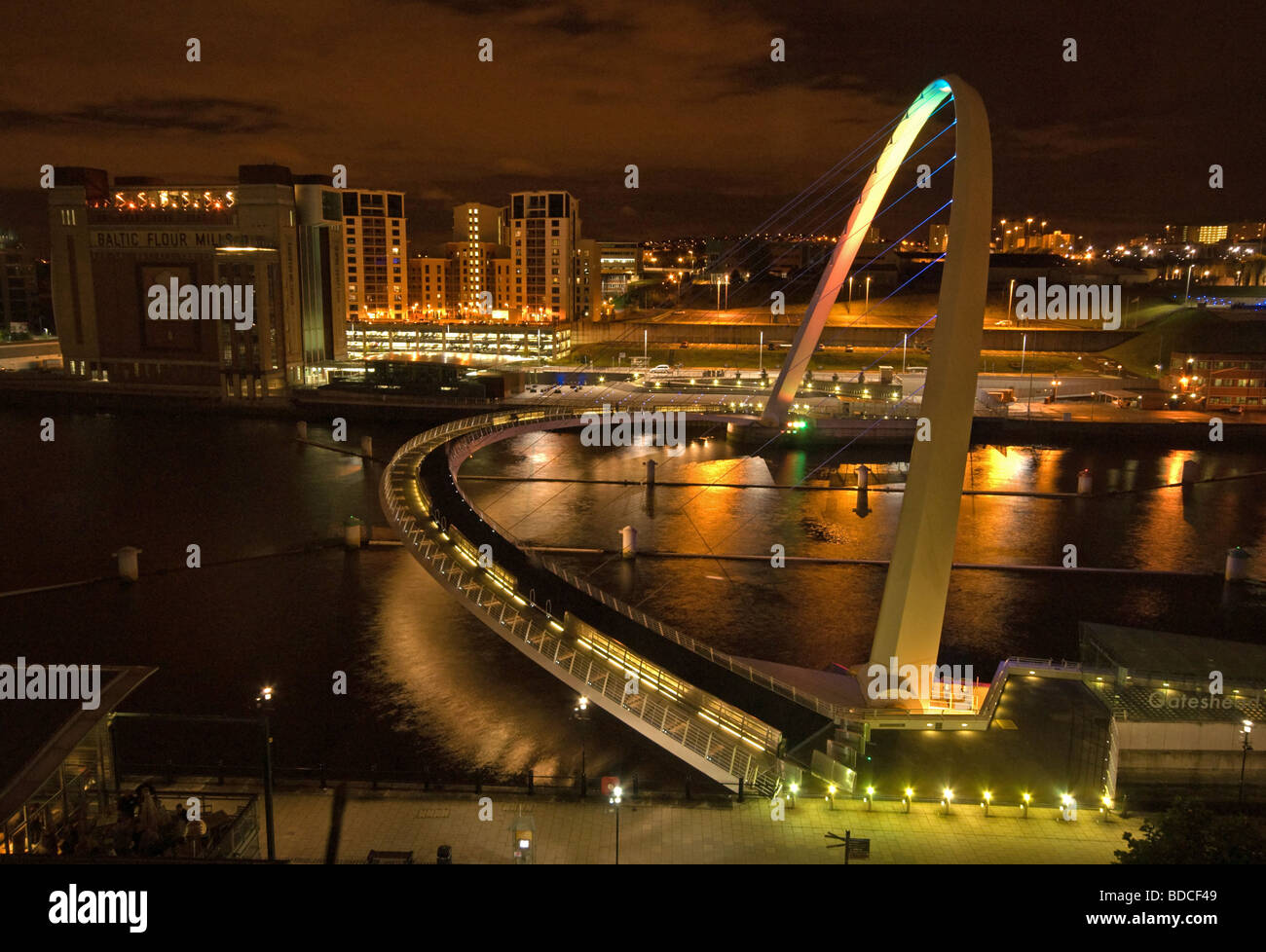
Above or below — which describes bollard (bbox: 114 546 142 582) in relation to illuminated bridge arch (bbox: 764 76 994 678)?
below

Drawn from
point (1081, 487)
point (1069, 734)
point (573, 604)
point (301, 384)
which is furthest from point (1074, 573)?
point (301, 384)

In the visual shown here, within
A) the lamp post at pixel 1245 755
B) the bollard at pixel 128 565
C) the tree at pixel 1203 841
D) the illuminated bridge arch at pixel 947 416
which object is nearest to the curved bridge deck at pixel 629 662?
the illuminated bridge arch at pixel 947 416

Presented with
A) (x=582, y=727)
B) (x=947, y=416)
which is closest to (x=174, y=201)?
(x=582, y=727)

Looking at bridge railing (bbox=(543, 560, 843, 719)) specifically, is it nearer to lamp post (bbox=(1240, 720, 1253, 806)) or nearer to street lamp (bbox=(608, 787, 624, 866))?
street lamp (bbox=(608, 787, 624, 866))

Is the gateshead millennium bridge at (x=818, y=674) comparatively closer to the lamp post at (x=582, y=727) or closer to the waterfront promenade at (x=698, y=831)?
the lamp post at (x=582, y=727)

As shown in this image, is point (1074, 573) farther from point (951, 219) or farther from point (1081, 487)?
point (951, 219)

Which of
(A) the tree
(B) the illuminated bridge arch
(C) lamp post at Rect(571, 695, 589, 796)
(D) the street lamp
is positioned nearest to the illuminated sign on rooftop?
(C) lamp post at Rect(571, 695, 589, 796)
